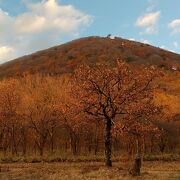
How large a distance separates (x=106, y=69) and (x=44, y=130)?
27.7 metres

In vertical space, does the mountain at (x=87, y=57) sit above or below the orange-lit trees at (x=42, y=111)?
above

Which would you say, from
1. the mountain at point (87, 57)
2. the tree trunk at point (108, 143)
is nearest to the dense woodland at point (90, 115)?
the tree trunk at point (108, 143)

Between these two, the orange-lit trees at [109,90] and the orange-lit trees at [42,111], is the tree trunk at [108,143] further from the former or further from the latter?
the orange-lit trees at [42,111]

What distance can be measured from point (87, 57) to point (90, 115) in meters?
91.9

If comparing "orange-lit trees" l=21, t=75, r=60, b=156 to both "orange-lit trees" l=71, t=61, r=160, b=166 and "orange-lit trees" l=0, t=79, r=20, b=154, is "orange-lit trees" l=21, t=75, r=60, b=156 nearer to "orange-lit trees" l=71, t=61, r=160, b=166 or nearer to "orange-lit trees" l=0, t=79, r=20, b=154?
"orange-lit trees" l=0, t=79, r=20, b=154

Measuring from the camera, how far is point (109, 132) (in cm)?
4022

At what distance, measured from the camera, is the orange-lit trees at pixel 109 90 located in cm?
3975

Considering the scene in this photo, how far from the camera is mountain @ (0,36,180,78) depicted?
123m

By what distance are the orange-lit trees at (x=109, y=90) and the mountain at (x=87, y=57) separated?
243 feet

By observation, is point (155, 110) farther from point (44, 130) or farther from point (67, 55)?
point (67, 55)

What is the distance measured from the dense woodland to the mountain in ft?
126

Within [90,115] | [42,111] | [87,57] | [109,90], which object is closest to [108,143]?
[90,115]

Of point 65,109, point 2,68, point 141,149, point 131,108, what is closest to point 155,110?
point 131,108

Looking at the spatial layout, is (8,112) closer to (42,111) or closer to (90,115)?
(42,111)
